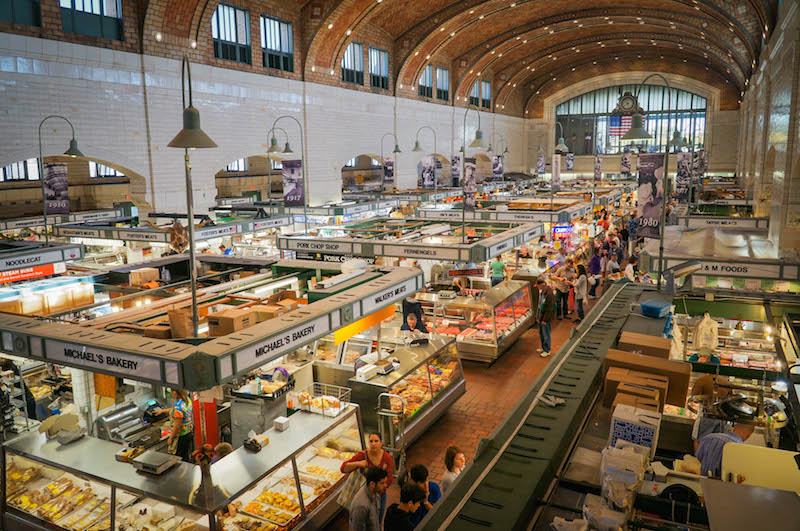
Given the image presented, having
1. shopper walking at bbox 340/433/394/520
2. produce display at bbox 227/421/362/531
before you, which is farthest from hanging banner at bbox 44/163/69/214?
shopper walking at bbox 340/433/394/520

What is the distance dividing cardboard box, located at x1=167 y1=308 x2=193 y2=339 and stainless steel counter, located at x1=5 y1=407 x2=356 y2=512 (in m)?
1.14

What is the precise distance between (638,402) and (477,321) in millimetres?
7319

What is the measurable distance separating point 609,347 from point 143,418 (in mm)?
5378

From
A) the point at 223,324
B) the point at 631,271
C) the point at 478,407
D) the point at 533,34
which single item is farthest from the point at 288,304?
the point at 533,34

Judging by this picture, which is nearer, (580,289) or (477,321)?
(477,321)

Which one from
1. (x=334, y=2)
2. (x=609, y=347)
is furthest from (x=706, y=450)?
(x=334, y=2)

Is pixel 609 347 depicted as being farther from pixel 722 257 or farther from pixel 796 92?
pixel 796 92

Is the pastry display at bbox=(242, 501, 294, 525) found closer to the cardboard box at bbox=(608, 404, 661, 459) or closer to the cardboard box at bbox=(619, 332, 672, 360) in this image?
the cardboard box at bbox=(608, 404, 661, 459)

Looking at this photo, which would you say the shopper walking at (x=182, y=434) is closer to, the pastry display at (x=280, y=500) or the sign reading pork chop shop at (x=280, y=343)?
the pastry display at (x=280, y=500)

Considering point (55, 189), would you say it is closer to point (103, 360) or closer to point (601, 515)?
point (103, 360)

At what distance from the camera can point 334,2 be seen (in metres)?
21.4

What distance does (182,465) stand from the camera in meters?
5.14

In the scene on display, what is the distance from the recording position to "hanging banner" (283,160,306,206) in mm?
14117

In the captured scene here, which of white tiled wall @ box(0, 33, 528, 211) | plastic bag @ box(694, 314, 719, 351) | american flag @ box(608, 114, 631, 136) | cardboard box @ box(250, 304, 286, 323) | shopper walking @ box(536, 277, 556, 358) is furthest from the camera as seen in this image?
american flag @ box(608, 114, 631, 136)
